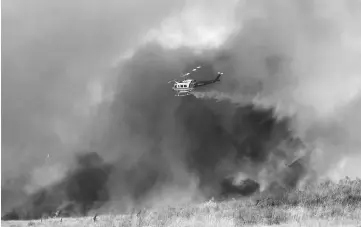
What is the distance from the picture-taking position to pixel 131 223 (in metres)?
26.7

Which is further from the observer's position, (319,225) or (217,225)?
(217,225)

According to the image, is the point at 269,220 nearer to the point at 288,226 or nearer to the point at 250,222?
the point at 250,222

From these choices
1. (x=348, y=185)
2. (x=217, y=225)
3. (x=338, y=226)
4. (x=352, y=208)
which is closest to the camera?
(x=338, y=226)

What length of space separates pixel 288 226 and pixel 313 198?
1564 centimetres

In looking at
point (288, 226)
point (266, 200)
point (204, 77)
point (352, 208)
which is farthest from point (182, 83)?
point (288, 226)

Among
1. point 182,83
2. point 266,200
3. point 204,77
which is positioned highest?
point 204,77

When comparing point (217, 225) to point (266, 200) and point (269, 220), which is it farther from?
point (266, 200)

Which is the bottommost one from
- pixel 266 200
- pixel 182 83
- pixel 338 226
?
pixel 338 226

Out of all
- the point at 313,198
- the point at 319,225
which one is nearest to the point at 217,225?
the point at 319,225

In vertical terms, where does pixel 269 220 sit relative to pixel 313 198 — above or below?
below

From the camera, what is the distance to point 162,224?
26109 mm

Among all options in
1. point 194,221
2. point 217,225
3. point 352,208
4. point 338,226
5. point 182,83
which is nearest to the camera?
point 338,226

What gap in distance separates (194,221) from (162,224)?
2.07m

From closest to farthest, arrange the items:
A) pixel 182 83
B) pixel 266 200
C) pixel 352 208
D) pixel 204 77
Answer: pixel 352 208
pixel 266 200
pixel 182 83
pixel 204 77
